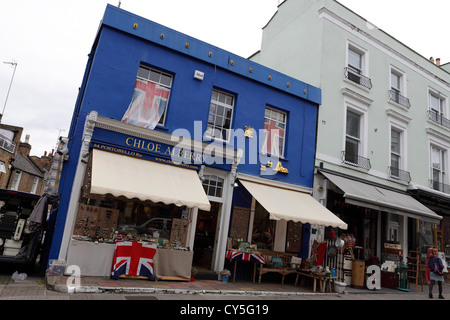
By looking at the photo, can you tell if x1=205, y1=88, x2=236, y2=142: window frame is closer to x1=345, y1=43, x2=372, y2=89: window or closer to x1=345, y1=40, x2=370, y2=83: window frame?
x1=345, y1=43, x2=372, y2=89: window

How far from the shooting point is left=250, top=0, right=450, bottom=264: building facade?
40.4 feet

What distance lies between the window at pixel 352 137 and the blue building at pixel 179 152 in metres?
2.10

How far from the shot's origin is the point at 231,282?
30.3ft

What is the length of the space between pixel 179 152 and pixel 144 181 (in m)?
1.81

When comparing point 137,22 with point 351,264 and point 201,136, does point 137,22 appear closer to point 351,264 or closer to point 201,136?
point 201,136

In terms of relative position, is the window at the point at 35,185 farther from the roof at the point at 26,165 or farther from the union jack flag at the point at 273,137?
the union jack flag at the point at 273,137

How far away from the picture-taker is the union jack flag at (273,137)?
1123 centimetres

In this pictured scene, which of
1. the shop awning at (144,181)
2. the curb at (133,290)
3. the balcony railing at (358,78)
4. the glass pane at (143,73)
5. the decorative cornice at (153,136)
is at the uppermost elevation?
the balcony railing at (358,78)

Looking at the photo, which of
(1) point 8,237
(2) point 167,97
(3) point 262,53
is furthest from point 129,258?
(3) point 262,53

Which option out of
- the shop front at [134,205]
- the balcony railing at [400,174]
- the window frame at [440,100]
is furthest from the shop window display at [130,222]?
the window frame at [440,100]

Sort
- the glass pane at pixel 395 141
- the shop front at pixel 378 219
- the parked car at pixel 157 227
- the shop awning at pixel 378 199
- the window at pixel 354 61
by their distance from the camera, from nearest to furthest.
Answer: the parked car at pixel 157 227 < the shop awning at pixel 378 199 < the shop front at pixel 378 219 < the window at pixel 354 61 < the glass pane at pixel 395 141

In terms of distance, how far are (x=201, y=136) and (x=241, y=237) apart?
142 inches

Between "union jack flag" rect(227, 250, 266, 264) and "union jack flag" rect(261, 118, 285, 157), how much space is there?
3619mm

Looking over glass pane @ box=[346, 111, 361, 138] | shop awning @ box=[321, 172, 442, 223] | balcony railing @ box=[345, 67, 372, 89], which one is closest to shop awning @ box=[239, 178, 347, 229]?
shop awning @ box=[321, 172, 442, 223]
